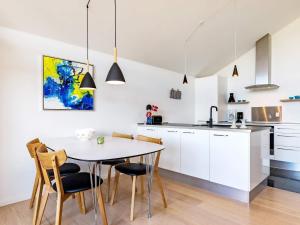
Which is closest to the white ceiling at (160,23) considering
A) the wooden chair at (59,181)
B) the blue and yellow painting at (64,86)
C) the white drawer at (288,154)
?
the blue and yellow painting at (64,86)

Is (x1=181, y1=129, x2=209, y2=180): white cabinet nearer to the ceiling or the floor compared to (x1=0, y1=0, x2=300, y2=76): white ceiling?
nearer to the floor

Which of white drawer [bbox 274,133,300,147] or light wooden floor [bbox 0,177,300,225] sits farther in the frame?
white drawer [bbox 274,133,300,147]

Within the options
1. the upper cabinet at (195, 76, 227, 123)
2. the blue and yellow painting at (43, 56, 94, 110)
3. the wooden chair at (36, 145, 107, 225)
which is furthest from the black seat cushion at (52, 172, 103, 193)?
the upper cabinet at (195, 76, 227, 123)

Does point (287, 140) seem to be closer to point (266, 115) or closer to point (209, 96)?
point (266, 115)

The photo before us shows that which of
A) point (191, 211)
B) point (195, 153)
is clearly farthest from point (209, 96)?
point (191, 211)

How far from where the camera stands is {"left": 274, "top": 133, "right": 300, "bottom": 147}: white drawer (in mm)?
3809

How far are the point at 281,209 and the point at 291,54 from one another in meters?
3.54

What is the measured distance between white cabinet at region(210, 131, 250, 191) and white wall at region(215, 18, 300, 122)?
2.71 m

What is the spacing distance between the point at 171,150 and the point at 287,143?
2.48 meters

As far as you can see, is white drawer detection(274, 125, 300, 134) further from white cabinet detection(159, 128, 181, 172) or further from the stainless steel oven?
white cabinet detection(159, 128, 181, 172)

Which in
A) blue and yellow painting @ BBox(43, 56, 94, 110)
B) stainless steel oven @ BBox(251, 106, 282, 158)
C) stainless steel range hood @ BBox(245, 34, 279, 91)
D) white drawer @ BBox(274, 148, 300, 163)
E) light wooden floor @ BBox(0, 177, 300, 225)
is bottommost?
light wooden floor @ BBox(0, 177, 300, 225)

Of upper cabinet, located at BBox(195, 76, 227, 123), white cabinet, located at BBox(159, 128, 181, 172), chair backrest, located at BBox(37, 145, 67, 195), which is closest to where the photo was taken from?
chair backrest, located at BBox(37, 145, 67, 195)

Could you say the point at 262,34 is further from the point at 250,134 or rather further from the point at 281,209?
the point at 281,209

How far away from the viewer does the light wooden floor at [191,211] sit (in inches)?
79.4
